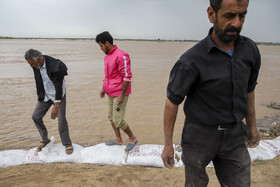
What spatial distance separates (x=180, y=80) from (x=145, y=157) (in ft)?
6.40

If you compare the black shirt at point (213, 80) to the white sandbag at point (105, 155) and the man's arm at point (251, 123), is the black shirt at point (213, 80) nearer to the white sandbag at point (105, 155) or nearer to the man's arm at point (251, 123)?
the man's arm at point (251, 123)

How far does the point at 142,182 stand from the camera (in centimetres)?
262

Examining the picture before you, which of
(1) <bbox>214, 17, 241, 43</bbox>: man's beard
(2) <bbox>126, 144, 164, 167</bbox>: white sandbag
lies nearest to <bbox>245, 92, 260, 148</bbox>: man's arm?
(1) <bbox>214, 17, 241, 43</bbox>: man's beard

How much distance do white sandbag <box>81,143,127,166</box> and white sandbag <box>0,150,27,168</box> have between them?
859 millimetres

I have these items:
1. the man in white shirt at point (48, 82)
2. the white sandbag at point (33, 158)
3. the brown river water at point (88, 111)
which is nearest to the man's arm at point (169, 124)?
the man in white shirt at point (48, 82)

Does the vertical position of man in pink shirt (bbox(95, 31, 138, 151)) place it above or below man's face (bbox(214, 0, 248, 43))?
below

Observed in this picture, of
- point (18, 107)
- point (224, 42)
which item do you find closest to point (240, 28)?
point (224, 42)

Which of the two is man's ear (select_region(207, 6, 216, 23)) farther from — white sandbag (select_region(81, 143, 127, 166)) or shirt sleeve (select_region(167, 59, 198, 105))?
white sandbag (select_region(81, 143, 127, 166))

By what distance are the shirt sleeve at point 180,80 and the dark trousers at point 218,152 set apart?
0.24m

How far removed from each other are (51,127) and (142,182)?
2604mm

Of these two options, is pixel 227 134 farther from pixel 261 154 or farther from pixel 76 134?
pixel 76 134

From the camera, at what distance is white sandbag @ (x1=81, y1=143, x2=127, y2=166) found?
302cm

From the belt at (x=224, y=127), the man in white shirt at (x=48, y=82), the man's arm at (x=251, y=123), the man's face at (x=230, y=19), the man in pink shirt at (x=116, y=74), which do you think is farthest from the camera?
the man in pink shirt at (x=116, y=74)

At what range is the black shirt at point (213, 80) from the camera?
4.19 ft
